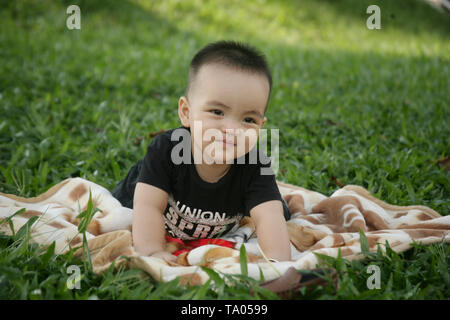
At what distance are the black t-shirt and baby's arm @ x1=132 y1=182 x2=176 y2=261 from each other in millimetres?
41

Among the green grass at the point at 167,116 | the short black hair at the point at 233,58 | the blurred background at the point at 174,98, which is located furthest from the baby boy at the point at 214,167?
Answer: the blurred background at the point at 174,98

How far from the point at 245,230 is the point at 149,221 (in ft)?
1.66

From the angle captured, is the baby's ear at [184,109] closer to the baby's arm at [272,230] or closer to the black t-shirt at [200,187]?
the black t-shirt at [200,187]

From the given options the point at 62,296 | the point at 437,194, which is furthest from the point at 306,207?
the point at 62,296

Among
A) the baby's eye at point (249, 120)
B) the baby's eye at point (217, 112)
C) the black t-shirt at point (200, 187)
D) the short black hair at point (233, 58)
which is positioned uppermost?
the short black hair at point (233, 58)

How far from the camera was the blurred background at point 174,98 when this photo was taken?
8.39ft

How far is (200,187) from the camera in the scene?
1.80 m

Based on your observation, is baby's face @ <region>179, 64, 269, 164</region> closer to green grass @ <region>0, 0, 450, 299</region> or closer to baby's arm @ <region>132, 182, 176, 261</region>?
baby's arm @ <region>132, 182, 176, 261</region>

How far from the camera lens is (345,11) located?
10688 millimetres

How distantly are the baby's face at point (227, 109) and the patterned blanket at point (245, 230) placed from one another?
0.41 metres

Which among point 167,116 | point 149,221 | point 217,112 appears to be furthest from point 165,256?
point 167,116

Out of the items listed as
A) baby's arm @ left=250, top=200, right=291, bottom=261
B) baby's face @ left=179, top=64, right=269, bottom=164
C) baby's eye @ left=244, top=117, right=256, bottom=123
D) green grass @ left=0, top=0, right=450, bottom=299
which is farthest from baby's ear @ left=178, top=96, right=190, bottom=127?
green grass @ left=0, top=0, right=450, bottom=299
